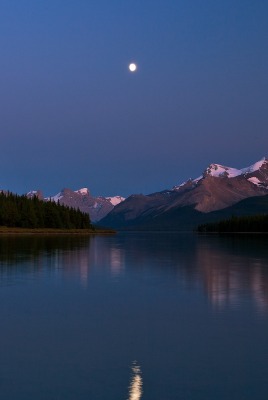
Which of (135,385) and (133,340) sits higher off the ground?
(133,340)

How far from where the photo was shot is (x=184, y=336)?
79.7 ft

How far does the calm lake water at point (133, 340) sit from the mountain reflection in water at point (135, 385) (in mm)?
32

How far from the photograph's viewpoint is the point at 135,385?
17094mm

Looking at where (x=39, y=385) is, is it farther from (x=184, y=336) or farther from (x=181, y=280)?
(x=181, y=280)

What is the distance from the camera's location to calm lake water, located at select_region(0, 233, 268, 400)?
16.9 meters

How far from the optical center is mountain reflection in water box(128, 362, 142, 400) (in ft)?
52.7

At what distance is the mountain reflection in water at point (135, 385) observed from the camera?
52.7ft

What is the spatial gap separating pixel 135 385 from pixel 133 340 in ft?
20.4

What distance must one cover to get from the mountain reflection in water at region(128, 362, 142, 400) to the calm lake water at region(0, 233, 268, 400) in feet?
0.11

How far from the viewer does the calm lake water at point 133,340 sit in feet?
55.5

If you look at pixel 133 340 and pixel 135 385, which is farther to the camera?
pixel 133 340

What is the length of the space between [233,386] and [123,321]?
1153 centimetres

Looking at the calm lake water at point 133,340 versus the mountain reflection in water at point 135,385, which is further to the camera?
the calm lake water at point 133,340

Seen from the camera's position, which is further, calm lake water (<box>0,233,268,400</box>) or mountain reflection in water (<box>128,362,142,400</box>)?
calm lake water (<box>0,233,268,400</box>)
